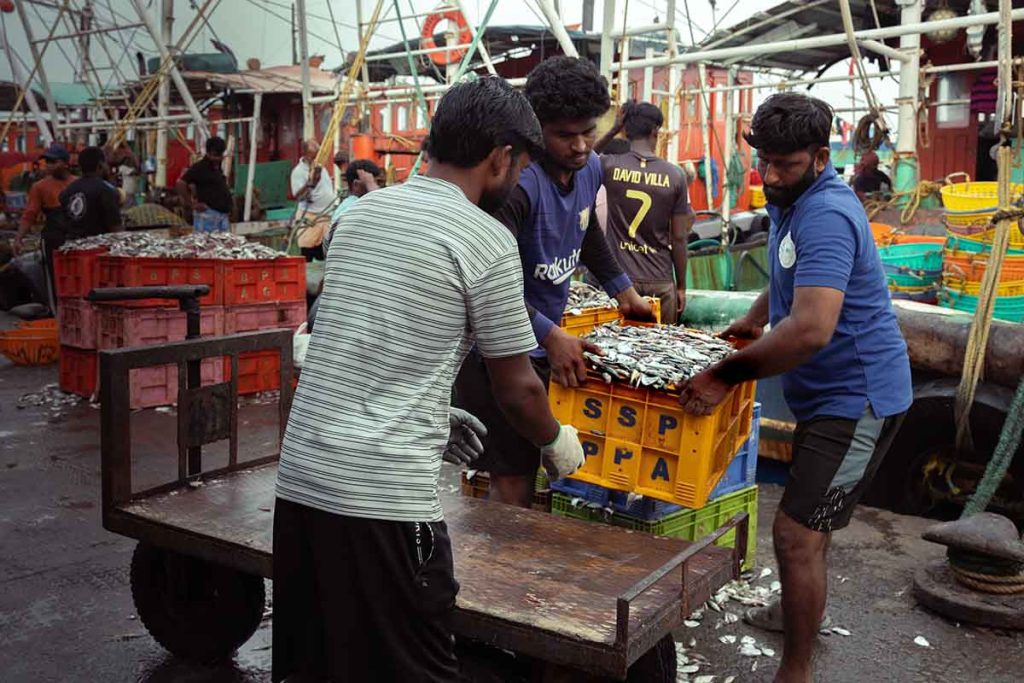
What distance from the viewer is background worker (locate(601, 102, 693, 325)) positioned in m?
6.75

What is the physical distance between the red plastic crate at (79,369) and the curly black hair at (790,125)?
24.2ft

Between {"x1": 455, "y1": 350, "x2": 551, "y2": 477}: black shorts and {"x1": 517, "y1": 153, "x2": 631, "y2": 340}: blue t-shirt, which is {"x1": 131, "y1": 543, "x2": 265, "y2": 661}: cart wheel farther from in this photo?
{"x1": 517, "y1": 153, "x2": 631, "y2": 340}: blue t-shirt

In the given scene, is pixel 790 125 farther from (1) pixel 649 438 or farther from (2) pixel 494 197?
(2) pixel 494 197

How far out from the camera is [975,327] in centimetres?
526

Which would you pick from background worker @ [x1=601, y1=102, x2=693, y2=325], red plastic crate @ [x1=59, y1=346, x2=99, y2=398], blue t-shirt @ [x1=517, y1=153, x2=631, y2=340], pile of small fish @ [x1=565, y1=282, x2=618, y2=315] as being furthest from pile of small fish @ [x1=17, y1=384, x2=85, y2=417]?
blue t-shirt @ [x1=517, y1=153, x2=631, y2=340]

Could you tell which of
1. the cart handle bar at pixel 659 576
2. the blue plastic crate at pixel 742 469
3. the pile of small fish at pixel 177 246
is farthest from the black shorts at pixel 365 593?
the pile of small fish at pixel 177 246

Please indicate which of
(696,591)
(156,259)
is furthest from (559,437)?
(156,259)

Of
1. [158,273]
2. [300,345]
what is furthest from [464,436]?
[158,273]

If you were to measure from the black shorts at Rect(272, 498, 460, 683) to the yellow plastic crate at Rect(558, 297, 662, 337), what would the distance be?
8.09ft

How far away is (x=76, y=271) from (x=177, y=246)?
0.93m

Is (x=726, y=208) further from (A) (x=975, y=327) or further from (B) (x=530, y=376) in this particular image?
(B) (x=530, y=376)

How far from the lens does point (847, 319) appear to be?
3.53 m

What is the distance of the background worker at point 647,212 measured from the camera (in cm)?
675

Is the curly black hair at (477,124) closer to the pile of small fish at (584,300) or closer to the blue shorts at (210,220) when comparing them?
the pile of small fish at (584,300)
